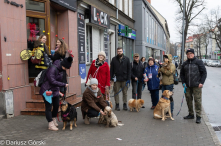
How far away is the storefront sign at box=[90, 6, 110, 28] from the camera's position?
10589mm

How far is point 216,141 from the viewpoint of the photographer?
15.2ft

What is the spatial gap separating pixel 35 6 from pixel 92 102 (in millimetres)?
4285

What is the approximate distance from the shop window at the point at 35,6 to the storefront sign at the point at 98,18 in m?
3.08

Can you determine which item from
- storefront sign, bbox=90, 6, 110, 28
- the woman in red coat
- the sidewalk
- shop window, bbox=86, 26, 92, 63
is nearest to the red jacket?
the woman in red coat

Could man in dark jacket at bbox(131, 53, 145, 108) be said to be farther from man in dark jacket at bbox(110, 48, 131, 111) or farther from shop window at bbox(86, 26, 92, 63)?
shop window at bbox(86, 26, 92, 63)

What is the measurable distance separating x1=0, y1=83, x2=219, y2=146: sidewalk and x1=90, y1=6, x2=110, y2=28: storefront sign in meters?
5.97

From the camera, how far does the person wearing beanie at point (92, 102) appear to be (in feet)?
17.6

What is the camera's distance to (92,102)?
5383 mm

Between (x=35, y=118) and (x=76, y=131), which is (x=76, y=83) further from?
(x=76, y=131)

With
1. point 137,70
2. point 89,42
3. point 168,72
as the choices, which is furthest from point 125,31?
point 168,72

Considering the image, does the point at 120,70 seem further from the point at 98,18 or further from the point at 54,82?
the point at 98,18

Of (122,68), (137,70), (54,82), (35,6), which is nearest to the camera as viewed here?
(54,82)

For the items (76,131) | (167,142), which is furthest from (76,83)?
(167,142)

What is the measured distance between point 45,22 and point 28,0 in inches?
35.0
